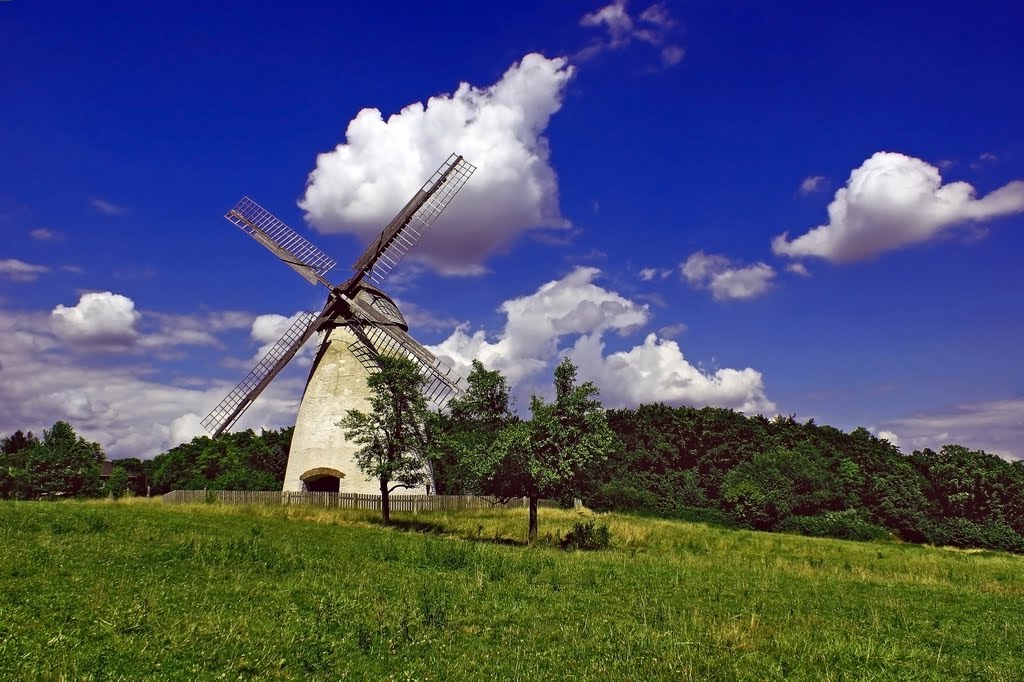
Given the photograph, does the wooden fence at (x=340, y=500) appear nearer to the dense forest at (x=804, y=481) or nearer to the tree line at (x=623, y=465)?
the tree line at (x=623, y=465)

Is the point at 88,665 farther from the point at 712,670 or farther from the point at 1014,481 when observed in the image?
the point at 1014,481

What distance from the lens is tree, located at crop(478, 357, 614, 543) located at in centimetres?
3083

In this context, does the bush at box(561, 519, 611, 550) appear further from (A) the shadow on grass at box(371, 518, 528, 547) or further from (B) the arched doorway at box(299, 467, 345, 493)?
(B) the arched doorway at box(299, 467, 345, 493)

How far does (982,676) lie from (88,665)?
1379cm

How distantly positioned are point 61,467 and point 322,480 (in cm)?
3908

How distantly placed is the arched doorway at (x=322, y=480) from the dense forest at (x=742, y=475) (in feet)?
34.5

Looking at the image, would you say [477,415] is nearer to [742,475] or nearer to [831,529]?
[831,529]

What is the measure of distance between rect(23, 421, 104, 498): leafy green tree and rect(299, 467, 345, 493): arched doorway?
116 ft

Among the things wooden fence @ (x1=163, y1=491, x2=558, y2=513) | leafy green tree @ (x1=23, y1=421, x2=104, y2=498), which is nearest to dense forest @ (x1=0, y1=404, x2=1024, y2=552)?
leafy green tree @ (x1=23, y1=421, x2=104, y2=498)

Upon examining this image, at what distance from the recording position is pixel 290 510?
3353 cm

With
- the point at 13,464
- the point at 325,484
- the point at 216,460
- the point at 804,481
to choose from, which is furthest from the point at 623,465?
the point at 13,464

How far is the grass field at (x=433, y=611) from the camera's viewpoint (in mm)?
10742

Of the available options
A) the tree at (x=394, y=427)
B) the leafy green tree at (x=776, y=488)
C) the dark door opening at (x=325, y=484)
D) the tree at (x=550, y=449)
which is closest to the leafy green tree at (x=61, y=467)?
the dark door opening at (x=325, y=484)

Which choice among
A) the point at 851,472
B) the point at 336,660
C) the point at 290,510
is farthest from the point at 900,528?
the point at 336,660
